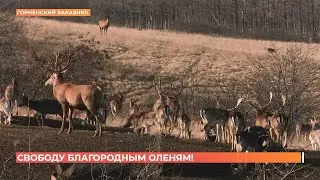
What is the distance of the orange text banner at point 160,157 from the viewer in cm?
1311

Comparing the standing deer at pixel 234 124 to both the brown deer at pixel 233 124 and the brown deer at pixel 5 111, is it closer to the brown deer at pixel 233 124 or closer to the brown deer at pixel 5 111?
the brown deer at pixel 233 124

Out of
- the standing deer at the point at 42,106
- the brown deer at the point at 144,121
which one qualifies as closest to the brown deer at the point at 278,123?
the brown deer at the point at 144,121

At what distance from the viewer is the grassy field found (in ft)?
47.1

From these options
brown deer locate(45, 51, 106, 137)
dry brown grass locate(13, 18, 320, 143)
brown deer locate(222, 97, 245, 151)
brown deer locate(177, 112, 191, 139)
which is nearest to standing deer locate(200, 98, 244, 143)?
brown deer locate(222, 97, 245, 151)

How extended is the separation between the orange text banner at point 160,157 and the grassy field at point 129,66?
12.4 inches

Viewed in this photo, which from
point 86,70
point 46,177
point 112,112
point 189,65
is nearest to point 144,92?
point 86,70

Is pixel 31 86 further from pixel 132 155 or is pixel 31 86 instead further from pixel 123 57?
pixel 123 57

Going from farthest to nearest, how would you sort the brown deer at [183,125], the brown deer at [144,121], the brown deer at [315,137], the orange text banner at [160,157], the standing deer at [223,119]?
the brown deer at [315,137] → the brown deer at [144,121] → the brown deer at [183,125] → the standing deer at [223,119] → the orange text banner at [160,157]

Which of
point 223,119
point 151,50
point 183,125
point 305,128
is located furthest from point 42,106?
point 151,50

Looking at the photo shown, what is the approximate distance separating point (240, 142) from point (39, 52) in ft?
124

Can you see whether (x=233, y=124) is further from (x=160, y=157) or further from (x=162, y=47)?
(x=162, y=47)

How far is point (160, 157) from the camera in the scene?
13.2 metres

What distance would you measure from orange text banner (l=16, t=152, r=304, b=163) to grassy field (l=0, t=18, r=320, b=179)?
0.32 metres

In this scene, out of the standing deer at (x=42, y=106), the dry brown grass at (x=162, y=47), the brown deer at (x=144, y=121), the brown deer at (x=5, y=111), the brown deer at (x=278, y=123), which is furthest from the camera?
the dry brown grass at (x=162, y=47)
